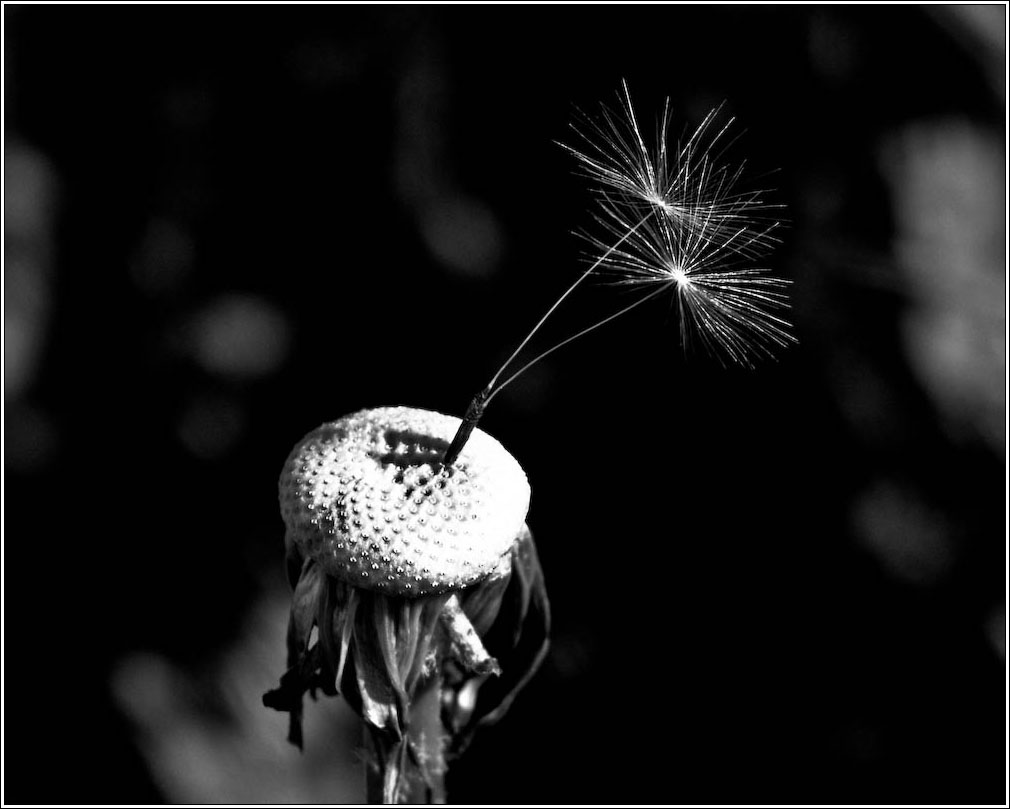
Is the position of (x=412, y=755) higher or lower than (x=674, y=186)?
lower

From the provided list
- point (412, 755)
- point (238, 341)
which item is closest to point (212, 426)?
point (238, 341)

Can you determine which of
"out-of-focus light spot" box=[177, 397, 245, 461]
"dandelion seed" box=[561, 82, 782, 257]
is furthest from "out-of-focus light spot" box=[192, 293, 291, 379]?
"dandelion seed" box=[561, 82, 782, 257]

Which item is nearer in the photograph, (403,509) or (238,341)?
(403,509)

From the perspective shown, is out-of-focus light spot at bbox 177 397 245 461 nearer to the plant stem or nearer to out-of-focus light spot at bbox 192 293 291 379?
out-of-focus light spot at bbox 192 293 291 379

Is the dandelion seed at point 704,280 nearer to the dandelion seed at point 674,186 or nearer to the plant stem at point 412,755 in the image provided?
the dandelion seed at point 674,186

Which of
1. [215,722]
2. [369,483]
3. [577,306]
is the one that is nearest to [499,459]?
[369,483]

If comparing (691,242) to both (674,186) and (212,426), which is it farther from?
(212,426)

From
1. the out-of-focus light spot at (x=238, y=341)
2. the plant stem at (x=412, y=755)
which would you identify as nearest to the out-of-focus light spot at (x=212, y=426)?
the out-of-focus light spot at (x=238, y=341)
